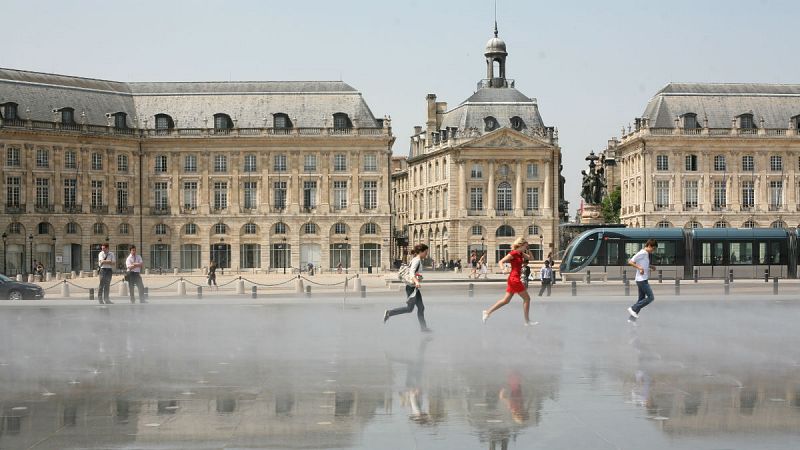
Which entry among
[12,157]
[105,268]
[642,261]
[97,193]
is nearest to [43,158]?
[12,157]

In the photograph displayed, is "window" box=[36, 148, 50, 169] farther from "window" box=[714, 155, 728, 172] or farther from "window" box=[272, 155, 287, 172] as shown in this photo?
"window" box=[714, 155, 728, 172]

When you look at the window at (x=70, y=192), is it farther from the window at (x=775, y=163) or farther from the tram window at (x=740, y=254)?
the window at (x=775, y=163)

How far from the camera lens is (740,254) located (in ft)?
210

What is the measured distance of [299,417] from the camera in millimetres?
12305

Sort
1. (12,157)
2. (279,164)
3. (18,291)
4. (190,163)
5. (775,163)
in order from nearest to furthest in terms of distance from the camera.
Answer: (18,291), (12,157), (190,163), (279,164), (775,163)

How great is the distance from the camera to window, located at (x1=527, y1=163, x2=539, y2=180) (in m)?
102

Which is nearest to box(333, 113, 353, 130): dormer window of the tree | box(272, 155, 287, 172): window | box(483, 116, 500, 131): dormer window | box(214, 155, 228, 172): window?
box(272, 155, 287, 172): window

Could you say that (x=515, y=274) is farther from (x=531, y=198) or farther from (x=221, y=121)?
(x=531, y=198)

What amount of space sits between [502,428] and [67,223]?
8473 cm

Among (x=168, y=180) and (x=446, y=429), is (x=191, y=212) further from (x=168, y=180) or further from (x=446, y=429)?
(x=446, y=429)

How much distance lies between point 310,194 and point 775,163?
41.6 metres

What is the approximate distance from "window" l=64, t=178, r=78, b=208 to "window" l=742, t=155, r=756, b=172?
5788 cm

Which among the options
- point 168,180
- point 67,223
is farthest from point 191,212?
point 67,223

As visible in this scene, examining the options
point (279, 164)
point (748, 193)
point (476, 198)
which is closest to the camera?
point (279, 164)
